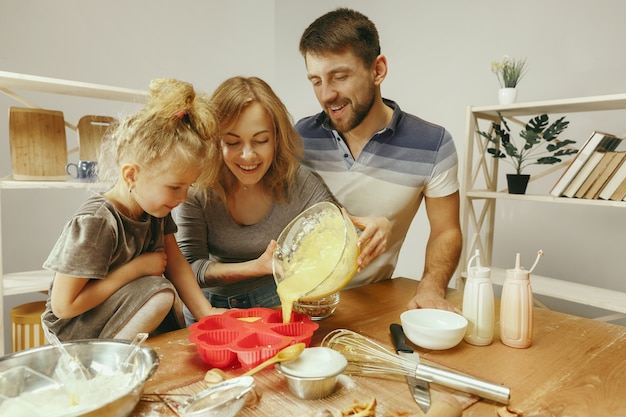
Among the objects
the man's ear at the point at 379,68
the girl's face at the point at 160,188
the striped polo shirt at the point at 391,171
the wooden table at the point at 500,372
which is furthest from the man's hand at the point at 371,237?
the man's ear at the point at 379,68

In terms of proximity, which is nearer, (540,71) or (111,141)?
(111,141)

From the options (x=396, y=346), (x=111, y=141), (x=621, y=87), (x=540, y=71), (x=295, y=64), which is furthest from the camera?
(x=295, y=64)

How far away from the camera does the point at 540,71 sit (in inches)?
87.6

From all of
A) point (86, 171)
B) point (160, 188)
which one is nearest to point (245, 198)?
point (160, 188)

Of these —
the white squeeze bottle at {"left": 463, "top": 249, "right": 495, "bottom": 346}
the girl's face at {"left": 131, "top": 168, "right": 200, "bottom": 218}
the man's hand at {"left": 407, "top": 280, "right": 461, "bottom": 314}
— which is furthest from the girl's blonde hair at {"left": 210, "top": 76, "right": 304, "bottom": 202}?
the white squeeze bottle at {"left": 463, "top": 249, "right": 495, "bottom": 346}

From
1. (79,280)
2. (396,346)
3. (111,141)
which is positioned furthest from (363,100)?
(79,280)

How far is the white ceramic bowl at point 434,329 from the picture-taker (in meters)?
0.93

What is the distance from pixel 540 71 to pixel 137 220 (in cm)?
205

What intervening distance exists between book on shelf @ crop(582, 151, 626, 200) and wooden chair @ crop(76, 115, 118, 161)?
2.29 m

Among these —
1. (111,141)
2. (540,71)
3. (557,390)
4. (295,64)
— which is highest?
(295,64)

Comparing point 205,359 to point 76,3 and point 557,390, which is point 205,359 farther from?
point 76,3

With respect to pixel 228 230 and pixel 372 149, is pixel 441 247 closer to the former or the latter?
pixel 372 149

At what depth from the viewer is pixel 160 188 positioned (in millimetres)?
1110

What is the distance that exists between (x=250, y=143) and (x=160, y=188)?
355 mm
